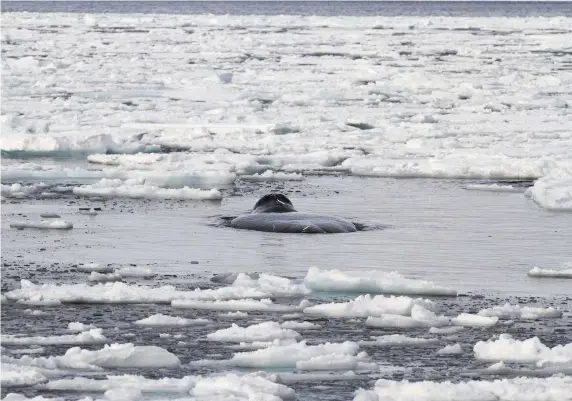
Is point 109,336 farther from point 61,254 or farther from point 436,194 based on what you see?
→ point 436,194

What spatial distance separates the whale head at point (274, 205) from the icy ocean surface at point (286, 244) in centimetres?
35

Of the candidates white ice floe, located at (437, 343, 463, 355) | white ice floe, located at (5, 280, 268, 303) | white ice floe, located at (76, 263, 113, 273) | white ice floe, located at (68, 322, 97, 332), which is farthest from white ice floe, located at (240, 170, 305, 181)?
white ice floe, located at (437, 343, 463, 355)

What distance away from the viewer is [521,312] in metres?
7.57

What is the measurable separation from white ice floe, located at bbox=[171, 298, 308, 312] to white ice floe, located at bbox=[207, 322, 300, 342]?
0.61 metres

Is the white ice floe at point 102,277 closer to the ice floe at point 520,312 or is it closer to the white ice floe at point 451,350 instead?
the ice floe at point 520,312

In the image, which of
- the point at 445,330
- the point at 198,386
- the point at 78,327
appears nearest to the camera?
the point at 198,386

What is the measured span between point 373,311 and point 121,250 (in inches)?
102

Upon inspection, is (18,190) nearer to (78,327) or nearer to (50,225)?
(50,225)

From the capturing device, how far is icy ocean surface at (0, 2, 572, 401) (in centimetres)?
630

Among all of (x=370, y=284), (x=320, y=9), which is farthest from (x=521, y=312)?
(x=320, y=9)

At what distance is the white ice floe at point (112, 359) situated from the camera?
20.5 feet

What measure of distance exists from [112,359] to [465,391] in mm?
1572

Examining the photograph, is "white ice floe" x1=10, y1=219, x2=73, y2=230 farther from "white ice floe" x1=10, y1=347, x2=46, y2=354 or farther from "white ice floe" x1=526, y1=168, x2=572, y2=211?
"white ice floe" x1=526, y1=168, x2=572, y2=211

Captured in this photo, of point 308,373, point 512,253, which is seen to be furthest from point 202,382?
point 512,253
